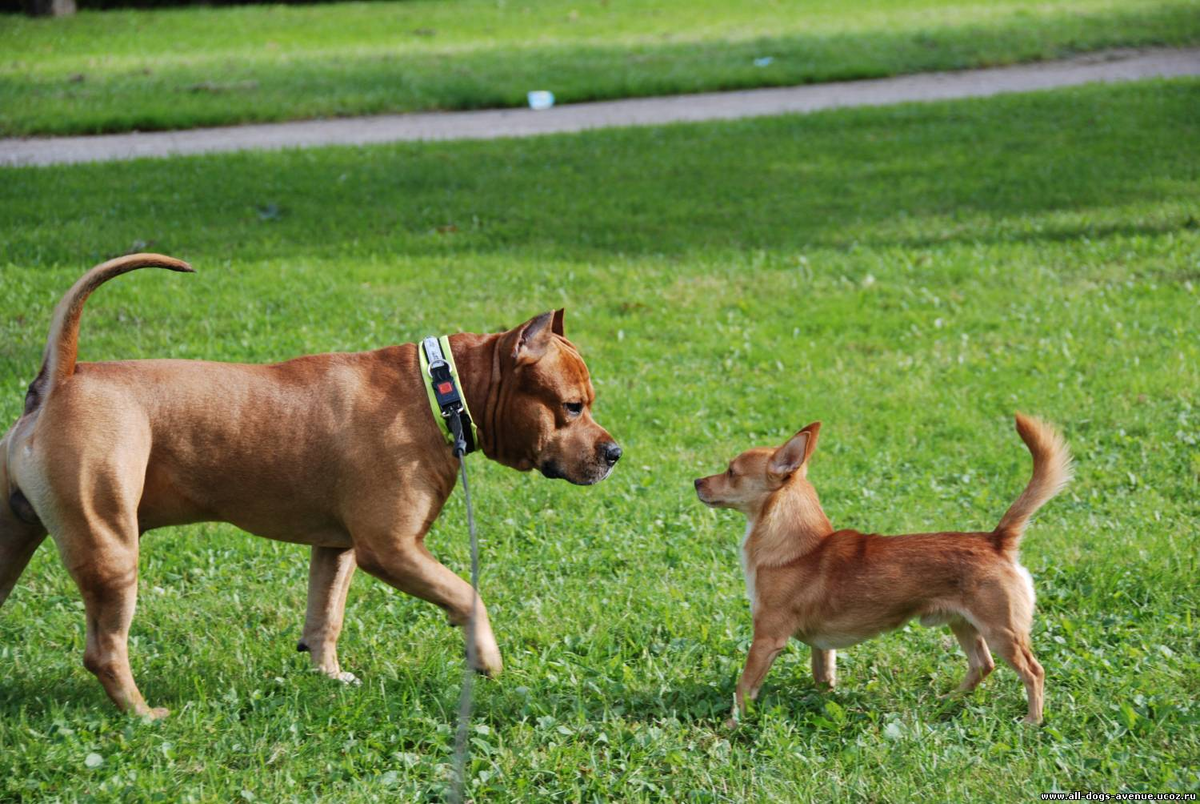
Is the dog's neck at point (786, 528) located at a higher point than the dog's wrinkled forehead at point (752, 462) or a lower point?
lower

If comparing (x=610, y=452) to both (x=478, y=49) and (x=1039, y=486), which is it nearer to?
(x=1039, y=486)

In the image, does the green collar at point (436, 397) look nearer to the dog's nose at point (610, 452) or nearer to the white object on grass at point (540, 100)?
the dog's nose at point (610, 452)

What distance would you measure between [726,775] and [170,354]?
610cm

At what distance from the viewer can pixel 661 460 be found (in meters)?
7.64

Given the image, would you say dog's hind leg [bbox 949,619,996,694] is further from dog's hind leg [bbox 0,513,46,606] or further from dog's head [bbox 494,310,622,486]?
dog's hind leg [bbox 0,513,46,606]

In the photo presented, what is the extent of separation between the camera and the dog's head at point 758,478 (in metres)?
5.15

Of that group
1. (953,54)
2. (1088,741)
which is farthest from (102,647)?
(953,54)

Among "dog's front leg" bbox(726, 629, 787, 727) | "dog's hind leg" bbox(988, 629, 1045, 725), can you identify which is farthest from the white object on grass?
"dog's hind leg" bbox(988, 629, 1045, 725)

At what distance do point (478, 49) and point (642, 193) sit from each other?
1094cm

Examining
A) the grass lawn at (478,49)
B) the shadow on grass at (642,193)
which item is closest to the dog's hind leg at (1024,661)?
the shadow on grass at (642,193)

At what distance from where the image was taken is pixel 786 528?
203 inches

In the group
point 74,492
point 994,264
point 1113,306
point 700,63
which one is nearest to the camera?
point 74,492

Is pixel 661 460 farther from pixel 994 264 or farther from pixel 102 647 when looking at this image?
pixel 994 264

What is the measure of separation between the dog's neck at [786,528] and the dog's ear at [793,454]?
0.10 meters
